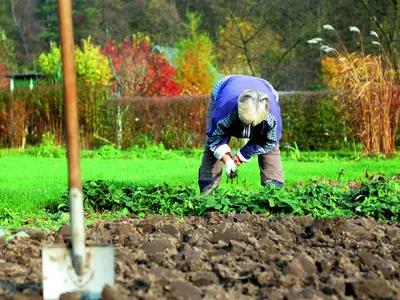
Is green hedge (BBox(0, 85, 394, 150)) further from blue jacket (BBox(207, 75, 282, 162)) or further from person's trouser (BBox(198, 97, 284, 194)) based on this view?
blue jacket (BBox(207, 75, 282, 162))

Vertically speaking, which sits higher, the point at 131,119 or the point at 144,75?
the point at 144,75

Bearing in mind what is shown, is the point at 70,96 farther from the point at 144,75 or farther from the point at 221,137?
the point at 144,75

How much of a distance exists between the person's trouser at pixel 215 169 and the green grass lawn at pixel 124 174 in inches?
40.2

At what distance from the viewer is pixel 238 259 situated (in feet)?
12.1

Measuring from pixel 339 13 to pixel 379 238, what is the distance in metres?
28.9

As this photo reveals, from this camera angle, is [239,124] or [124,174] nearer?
[239,124]

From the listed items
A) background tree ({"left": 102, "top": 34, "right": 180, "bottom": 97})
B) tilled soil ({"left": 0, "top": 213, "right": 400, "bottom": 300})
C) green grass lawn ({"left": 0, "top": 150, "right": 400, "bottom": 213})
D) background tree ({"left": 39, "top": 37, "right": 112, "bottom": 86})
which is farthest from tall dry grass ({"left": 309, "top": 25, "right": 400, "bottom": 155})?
background tree ({"left": 39, "top": 37, "right": 112, "bottom": 86})

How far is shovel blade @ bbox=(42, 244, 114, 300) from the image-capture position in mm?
2893

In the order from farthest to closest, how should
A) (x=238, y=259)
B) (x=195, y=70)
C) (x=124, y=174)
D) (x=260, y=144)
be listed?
(x=195, y=70)
(x=124, y=174)
(x=260, y=144)
(x=238, y=259)

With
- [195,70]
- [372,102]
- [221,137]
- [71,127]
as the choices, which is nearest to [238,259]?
[71,127]

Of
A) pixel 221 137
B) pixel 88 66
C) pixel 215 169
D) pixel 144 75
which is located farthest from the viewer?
pixel 88 66

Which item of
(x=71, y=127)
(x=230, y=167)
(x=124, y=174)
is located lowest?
(x=124, y=174)

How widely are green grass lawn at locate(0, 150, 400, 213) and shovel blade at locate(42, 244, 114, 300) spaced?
12.2 feet

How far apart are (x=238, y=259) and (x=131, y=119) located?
1455 cm
